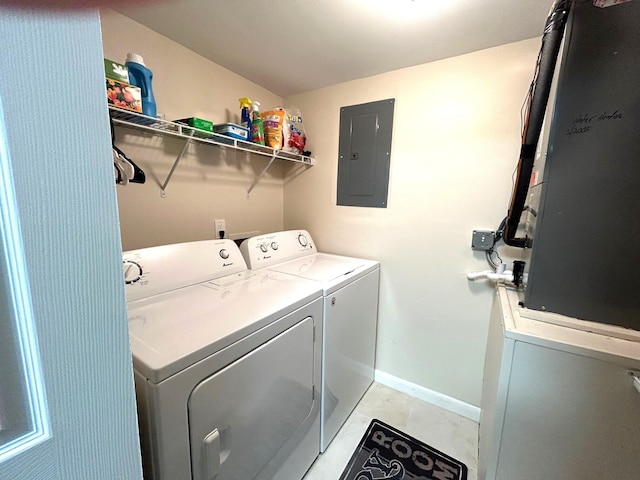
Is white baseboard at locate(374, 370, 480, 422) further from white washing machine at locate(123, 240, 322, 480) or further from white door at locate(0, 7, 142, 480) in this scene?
white door at locate(0, 7, 142, 480)

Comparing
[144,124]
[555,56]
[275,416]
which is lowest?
[275,416]

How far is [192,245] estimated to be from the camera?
Answer: 55.9 inches

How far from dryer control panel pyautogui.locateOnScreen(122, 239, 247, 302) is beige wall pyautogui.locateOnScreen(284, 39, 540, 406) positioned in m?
0.94

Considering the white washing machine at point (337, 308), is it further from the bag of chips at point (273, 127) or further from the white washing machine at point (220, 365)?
the bag of chips at point (273, 127)

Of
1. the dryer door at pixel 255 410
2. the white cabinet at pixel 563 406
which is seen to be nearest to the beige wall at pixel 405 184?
the white cabinet at pixel 563 406

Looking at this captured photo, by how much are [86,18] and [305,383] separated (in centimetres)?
136

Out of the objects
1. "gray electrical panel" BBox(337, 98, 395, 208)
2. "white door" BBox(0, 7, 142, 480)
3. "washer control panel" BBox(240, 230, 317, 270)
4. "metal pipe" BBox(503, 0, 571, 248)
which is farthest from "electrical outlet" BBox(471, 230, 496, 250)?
"white door" BBox(0, 7, 142, 480)

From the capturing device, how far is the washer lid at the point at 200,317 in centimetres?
76

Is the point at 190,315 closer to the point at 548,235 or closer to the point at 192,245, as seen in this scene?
the point at 192,245

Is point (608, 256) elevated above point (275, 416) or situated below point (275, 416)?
above

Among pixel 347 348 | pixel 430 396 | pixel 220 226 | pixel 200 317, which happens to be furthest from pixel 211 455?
pixel 430 396

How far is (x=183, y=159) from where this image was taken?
1.62 m

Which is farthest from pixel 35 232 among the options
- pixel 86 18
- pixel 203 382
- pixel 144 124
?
pixel 144 124

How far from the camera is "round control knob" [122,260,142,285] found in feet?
3.62
